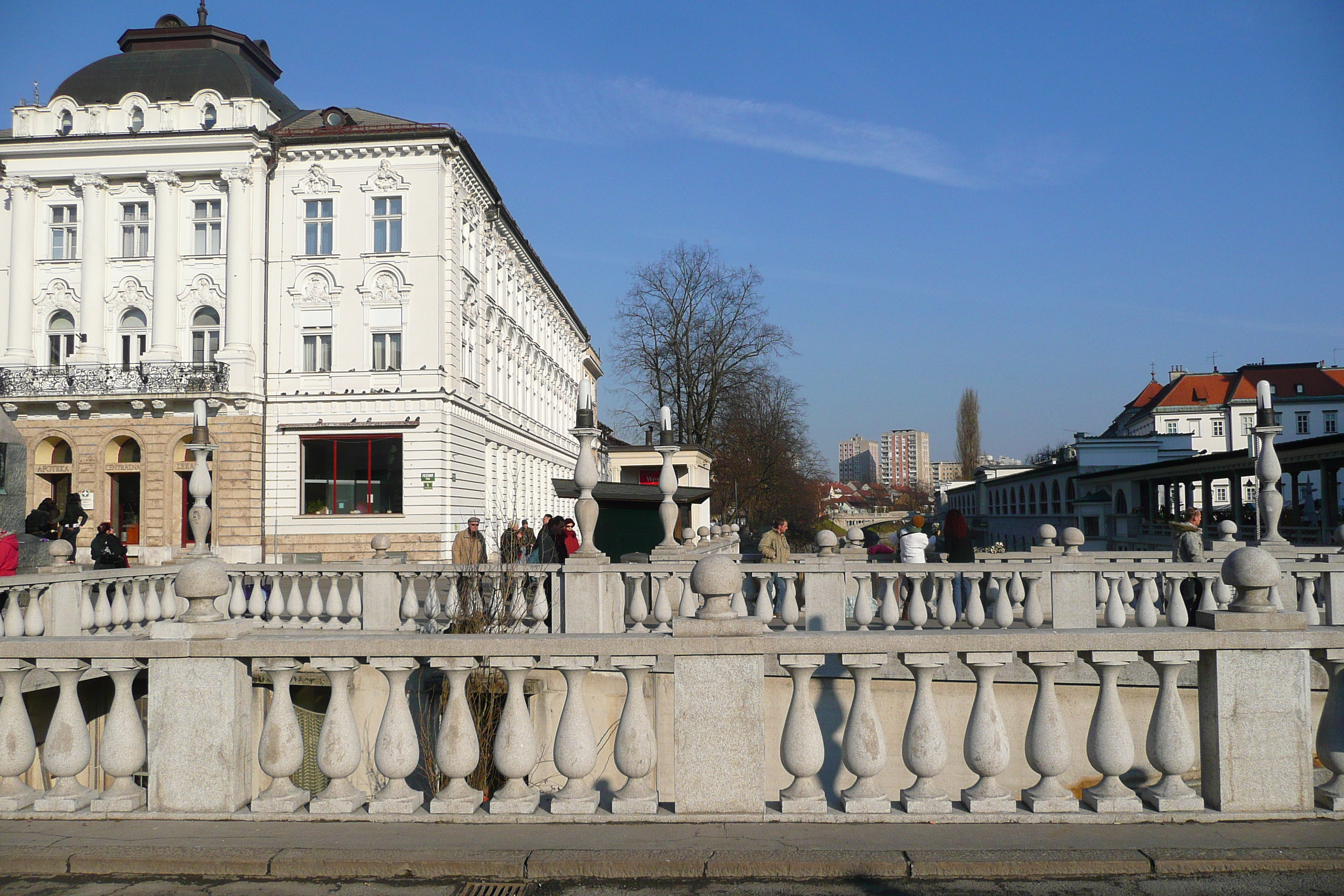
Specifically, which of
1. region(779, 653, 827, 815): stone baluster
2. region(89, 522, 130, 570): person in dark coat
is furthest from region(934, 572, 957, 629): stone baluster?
region(89, 522, 130, 570): person in dark coat

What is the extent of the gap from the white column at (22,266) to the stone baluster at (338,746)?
3638 cm

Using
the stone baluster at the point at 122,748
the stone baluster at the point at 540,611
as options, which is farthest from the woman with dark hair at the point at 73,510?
the stone baluster at the point at 122,748

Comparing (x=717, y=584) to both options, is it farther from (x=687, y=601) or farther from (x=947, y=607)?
(x=947, y=607)

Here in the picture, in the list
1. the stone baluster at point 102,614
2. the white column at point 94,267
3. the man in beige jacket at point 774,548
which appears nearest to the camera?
the stone baluster at point 102,614

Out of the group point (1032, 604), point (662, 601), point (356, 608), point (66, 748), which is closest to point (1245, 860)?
point (66, 748)

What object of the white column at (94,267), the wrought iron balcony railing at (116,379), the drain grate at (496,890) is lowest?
the drain grate at (496,890)

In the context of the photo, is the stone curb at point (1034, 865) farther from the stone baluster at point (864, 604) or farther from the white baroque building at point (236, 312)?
the white baroque building at point (236, 312)

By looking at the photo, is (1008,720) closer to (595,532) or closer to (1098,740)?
(1098,740)

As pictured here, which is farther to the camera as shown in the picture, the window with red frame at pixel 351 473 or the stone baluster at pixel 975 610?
Result: the window with red frame at pixel 351 473

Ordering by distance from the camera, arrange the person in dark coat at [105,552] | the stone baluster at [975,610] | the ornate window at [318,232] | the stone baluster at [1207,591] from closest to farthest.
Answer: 1. the stone baluster at [975,610]
2. the stone baluster at [1207,591]
3. the person in dark coat at [105,552]
4. the ornate window at [318,232]

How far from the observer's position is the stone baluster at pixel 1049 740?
451 centimetres

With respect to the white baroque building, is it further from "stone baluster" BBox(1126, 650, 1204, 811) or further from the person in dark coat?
"stone baluster" BBox(1126, 650, 1204, 811)

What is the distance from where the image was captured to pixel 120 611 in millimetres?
11836

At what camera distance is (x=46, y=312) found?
34.2m
